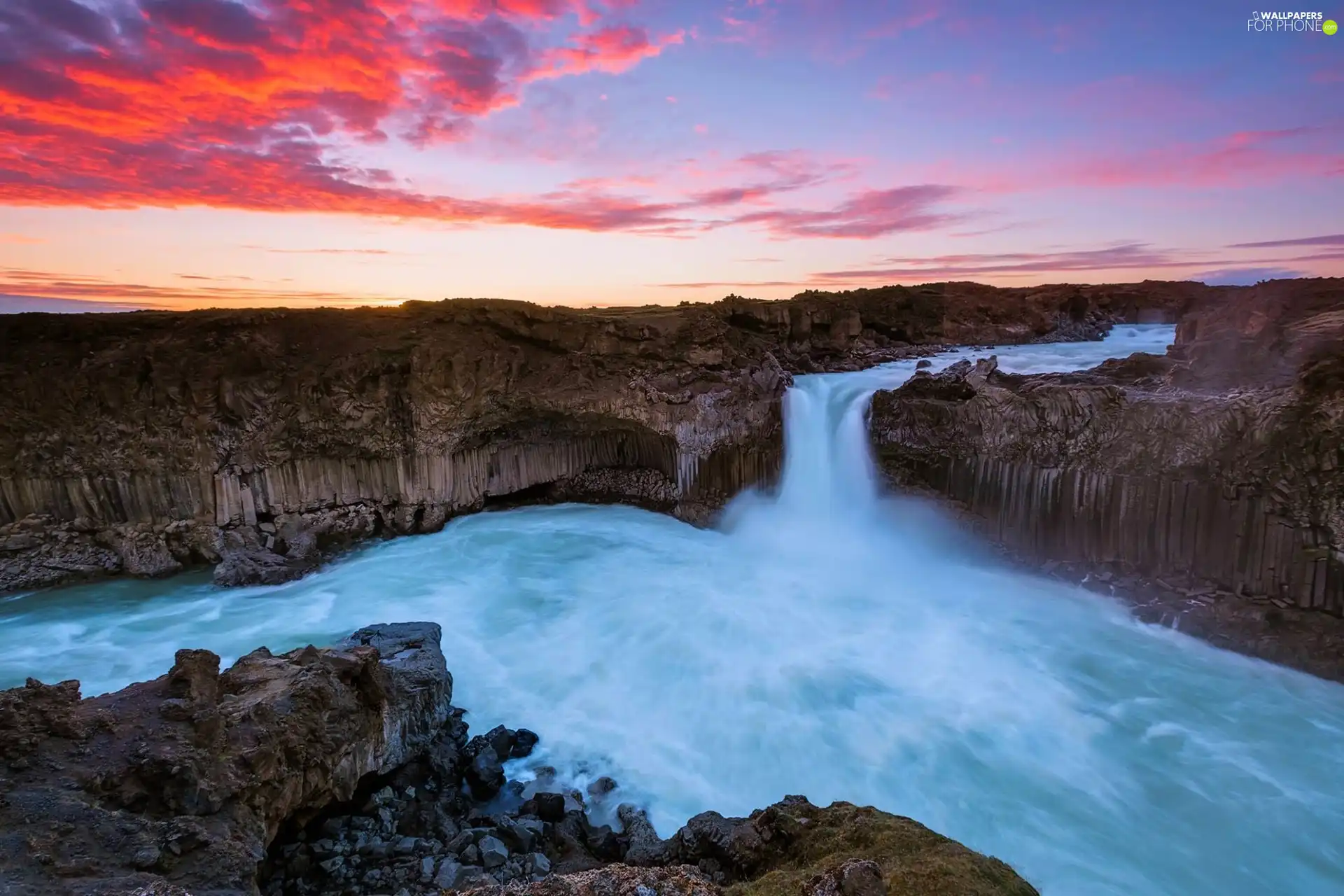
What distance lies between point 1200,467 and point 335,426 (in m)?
16.7

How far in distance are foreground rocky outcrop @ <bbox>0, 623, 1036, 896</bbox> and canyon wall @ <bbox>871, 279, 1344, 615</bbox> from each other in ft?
31.6

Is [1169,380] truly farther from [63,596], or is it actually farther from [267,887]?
[63,596]

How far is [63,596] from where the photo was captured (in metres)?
12.2

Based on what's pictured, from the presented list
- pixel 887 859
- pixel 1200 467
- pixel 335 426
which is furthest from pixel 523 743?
pixel 1200 467

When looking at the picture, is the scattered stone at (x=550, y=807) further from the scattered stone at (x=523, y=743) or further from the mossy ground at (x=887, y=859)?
the mossy ground at (x=887, y=859)

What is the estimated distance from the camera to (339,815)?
592 cm

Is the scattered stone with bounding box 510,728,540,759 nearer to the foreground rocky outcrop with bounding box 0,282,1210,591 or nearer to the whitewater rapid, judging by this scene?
the whitewater rapid

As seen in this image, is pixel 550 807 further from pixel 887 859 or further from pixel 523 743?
pixel 887 859

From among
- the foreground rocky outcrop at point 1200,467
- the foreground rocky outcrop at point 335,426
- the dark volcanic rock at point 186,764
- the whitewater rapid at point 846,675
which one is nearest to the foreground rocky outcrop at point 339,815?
the dark volcanic rock at point 186,764

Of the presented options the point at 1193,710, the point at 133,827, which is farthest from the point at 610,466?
the point at 133,827

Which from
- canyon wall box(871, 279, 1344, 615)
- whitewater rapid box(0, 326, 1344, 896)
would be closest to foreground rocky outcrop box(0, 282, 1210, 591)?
whitewater rapid box(0, 326, 1344, 896)

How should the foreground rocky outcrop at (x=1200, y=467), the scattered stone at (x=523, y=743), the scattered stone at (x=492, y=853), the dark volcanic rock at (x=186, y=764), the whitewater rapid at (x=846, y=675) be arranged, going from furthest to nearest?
the foreground rocky outcrop at (x=1200, y=467) → the scattered stone at (x=523, y=743) → the whitewater rapid at (x=846, y=675) → the scattered stone at (x=492, y=853) → the dark volcanic rock at (x=186, y=764)

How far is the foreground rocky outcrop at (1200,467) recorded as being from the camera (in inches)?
369

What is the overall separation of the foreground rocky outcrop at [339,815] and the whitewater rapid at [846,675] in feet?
4.14
